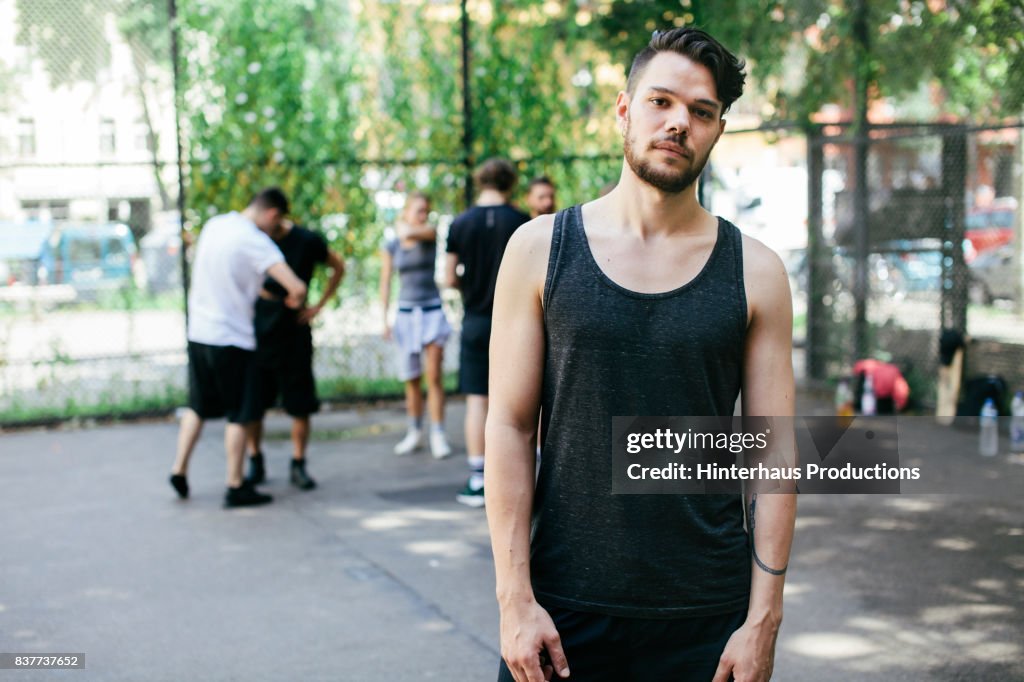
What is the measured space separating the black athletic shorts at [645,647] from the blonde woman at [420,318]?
630cm

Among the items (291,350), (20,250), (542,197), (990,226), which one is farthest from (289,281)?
(990,226)

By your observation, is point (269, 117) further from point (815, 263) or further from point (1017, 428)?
point (1017, 428)

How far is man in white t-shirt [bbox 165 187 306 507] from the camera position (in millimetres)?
7066

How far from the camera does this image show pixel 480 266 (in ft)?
23.9

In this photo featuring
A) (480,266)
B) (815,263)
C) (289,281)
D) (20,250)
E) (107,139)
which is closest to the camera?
(289,281)

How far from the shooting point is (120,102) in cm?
1054

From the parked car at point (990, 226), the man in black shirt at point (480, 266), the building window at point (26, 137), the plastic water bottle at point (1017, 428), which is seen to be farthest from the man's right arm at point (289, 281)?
the parked car at point (990, 226)

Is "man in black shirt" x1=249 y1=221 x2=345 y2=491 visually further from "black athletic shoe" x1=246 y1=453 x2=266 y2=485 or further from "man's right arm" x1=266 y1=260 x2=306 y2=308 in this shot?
"man's right arm" x1=266 y1=260 x2=306 y2=308

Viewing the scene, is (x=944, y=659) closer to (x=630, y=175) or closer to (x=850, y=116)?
(x=630, y=175)

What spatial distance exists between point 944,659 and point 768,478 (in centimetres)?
274

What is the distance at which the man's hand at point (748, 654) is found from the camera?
2092mm

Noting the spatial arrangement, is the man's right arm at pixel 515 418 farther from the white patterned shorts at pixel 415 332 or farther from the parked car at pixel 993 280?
the parked car at pixel 993 280

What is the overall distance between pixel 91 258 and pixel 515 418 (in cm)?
930

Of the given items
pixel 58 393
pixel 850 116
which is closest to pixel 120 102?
pixel 58 393
